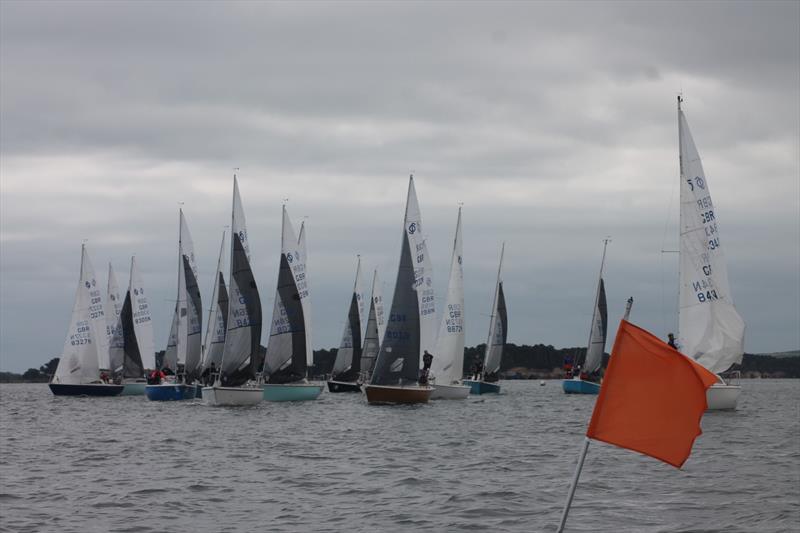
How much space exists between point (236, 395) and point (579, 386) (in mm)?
28775

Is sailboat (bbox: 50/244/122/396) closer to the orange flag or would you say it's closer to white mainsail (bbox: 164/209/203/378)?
white mainsail (bbox: 164/209/203/378)

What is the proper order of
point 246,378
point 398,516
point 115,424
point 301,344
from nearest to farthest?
point 398,516
point 115,424
point 246,378
point 301,344

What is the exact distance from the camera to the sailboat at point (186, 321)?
65250mm

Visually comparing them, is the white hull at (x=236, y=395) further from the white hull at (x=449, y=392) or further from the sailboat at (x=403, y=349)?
the white hull at (x=449, y=392)

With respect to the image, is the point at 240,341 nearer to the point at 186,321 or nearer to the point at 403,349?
the point at 403,349

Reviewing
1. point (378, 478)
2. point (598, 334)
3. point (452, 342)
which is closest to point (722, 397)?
point (452, 342)

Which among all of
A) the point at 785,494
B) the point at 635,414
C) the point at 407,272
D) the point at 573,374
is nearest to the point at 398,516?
the point at 785,494

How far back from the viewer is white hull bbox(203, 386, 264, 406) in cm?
4715

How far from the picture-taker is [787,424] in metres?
41.6

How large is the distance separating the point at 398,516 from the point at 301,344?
114 feet

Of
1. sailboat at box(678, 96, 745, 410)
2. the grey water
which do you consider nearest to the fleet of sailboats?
sailboat at box(678, 96, 745, 410)

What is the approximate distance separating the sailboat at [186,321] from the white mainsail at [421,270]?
12.9m

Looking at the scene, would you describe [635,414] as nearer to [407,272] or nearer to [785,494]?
[785,494]

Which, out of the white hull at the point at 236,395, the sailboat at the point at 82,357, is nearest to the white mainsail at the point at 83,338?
the sailboat at the point at 82,357
